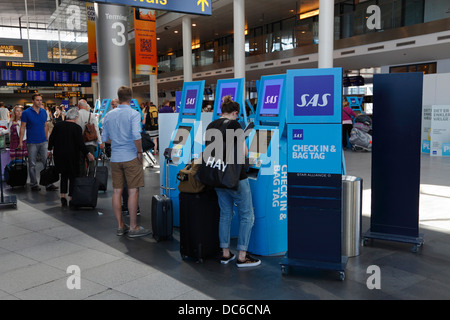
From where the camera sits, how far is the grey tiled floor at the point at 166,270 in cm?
296

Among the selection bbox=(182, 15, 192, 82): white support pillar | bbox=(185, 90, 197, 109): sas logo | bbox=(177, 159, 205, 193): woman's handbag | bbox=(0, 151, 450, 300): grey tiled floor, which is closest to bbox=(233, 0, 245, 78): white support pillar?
bbox=(182, 15, 192, 82): white support pillar

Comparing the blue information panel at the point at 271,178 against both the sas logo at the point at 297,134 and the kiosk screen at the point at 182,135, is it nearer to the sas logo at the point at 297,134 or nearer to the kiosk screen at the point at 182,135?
the sas logo at the point at 297,134

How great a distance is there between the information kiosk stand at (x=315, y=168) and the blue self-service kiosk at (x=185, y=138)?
63.2 inches

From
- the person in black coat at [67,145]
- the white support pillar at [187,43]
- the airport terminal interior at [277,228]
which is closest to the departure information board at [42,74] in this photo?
the white support pillar at [187,43]

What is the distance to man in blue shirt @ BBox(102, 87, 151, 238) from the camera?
4.21 meters

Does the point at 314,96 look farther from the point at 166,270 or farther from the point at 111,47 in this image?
the point at 111,47

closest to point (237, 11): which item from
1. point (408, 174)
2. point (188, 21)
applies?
point (188, 21)

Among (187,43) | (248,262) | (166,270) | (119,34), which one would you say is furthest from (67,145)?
(187,43)

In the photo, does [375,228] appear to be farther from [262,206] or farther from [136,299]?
[136,299]

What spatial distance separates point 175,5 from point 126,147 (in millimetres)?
2233

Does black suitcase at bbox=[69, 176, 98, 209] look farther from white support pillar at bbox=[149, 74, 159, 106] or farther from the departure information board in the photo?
white support pillar at bbox=[149, 74, 159, 106]

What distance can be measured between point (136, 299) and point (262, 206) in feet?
4.53

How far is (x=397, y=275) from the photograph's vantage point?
128 inches

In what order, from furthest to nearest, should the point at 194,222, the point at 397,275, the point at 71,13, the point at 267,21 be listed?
1. the point at 71,13
2. the point at 267,21
3. the point at 194,222
4. the point at 397,275
